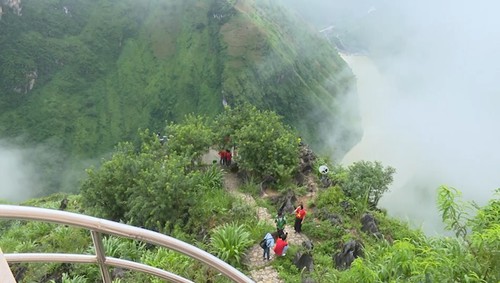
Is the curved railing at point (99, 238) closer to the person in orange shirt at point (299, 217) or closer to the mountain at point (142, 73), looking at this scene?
the person in orange shirt at point (299, 217)

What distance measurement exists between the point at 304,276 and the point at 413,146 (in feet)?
342

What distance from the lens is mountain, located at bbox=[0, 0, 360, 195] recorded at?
105 metres

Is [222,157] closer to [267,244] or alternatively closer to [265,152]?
[265,152]

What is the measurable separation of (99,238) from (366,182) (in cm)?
1710

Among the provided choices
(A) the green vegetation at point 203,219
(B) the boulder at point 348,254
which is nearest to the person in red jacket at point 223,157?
(A) the green vegetation at point 203,219

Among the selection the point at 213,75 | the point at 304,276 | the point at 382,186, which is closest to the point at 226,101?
the point at 213,75

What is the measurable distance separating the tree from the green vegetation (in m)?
0.05

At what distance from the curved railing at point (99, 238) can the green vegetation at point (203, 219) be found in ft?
11.7

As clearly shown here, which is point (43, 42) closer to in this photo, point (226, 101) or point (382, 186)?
point (226, 101)

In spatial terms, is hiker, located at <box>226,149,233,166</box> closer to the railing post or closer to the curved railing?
the curved railing

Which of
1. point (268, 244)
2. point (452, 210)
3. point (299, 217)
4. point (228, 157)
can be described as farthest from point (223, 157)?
point (452, 210)

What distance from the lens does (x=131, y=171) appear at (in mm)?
15898

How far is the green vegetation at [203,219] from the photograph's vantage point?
1078 cm

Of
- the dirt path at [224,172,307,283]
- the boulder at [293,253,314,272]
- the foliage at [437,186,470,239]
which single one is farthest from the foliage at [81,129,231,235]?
the foliage at [437,186,470,239]
